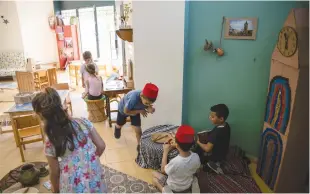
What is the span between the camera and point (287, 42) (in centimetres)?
234

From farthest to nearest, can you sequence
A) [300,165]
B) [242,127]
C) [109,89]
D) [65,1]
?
[65,1] → [109,89] → [242,127] → [300,165]

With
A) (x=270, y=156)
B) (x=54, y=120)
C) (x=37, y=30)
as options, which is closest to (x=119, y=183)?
(x=54, y=120)

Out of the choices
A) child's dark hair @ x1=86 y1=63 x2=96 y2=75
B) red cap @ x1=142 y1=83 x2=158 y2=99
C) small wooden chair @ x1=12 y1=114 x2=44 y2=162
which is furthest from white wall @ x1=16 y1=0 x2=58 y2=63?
red cap @ x1=142 y1=83 x2=158 y2=99

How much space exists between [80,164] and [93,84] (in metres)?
2.73

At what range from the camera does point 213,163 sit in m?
2.88

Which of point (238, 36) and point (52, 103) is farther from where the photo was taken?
point (238, 36)

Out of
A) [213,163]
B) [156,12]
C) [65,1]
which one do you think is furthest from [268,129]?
[65,1]

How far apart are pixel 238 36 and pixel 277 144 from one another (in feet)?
4.18

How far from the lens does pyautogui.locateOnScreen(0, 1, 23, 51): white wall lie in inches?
290

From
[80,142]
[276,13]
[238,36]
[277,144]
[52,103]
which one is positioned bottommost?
[277,144]

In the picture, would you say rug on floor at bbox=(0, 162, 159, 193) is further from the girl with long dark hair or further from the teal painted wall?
the teal painted wall

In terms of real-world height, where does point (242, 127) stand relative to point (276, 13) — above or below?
below

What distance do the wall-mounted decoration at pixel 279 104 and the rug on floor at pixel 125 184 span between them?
1476 mm

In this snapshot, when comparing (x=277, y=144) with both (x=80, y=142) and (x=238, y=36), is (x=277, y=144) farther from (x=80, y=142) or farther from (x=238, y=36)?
(x=80, y=142)
